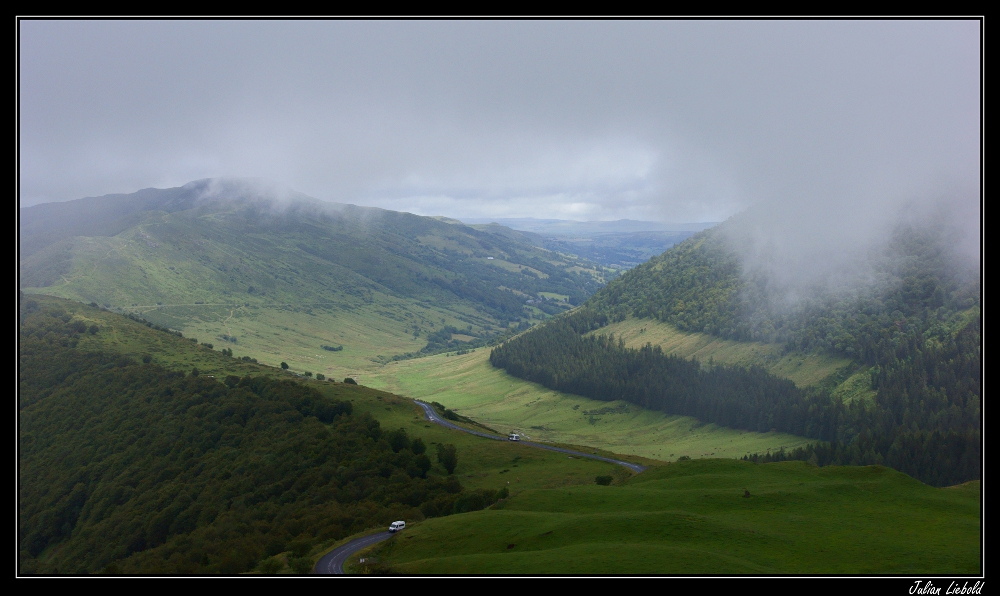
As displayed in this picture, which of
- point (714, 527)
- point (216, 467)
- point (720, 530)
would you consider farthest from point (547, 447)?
point (720, 530)

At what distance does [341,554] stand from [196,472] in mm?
61086

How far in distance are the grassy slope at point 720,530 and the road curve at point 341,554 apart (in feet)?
12.3

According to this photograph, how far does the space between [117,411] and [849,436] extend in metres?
176

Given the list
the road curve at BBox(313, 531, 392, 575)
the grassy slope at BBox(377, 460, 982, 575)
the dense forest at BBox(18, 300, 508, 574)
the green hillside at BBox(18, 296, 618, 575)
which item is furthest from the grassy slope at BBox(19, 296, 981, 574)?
the dense forest at BBox(18, 300, 508, 574)

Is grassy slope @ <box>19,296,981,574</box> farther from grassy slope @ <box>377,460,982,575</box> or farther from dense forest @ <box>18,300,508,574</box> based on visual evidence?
dense forest @ <box>18,300,508,574</box>

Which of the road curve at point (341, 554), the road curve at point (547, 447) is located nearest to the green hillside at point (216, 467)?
the road curve at point (341, 554)

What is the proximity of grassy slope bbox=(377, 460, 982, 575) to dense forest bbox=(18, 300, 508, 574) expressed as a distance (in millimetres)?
14566

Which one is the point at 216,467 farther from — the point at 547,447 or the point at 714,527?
the point at 714,527

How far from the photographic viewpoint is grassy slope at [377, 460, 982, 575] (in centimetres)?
5022

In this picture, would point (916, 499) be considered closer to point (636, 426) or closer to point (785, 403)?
point (785, 403)

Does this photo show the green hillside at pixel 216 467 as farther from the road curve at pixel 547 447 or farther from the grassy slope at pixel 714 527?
the grassy slope at pixel 714 527

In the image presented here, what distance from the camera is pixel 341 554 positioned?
6278 cm
